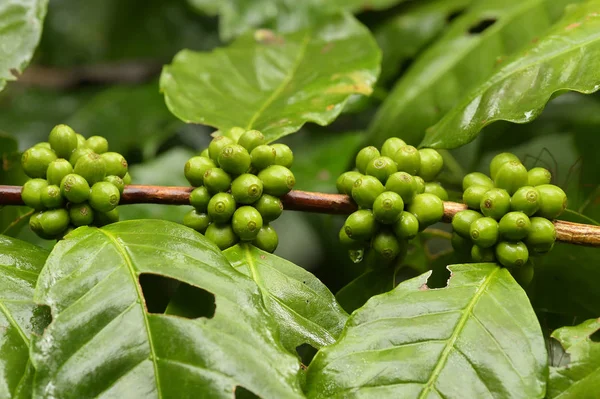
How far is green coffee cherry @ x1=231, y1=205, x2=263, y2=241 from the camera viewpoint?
3.20 feet

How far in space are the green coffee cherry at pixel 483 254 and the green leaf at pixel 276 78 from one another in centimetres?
39

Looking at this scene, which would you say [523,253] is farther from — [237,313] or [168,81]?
[168,81]

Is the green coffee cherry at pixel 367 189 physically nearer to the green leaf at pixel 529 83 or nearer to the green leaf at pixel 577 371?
the green leaf at pixel 529 83

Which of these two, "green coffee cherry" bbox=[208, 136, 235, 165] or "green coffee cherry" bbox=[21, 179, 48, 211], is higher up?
"green coffee cherry" bbox=[208, 136, 235, 165]

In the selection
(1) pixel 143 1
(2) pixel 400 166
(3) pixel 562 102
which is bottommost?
(1) pixel 143 1

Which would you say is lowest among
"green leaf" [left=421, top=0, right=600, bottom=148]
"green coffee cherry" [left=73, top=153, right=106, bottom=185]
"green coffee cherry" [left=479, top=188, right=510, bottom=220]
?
"green coffee cherry" [left=73, top=153, right=106, bottom=185]

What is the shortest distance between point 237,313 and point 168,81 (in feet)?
2.33

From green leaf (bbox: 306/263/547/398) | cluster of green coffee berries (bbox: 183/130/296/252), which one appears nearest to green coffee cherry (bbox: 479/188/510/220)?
green leaf (bbox: 306/263/547/398)

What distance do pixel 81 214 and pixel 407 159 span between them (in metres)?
0.54

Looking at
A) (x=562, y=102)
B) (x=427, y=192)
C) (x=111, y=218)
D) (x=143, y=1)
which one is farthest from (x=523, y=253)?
(x=143, y=1)

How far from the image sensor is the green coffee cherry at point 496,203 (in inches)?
37.5

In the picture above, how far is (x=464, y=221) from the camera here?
0.98 metres

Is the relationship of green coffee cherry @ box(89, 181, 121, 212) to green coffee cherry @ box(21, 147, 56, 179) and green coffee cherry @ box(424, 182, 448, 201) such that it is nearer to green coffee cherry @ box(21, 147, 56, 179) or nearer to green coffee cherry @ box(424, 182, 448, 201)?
green coffee cherry @ box(21, 147, 56, 179)

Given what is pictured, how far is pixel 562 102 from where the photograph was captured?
6.95ft
